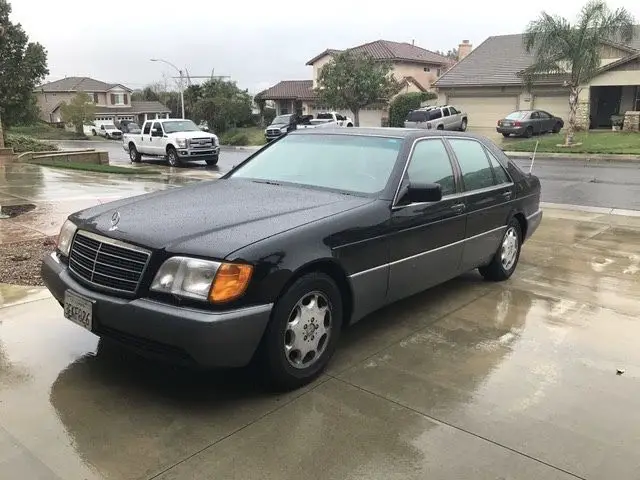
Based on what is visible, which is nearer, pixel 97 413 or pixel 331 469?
pixel 331 469

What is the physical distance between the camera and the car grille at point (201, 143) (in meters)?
22.5

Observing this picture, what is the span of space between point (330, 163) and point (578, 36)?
80.8 feet

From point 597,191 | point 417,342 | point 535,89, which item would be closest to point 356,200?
point 417,342

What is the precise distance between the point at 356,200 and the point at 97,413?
216 centimetres

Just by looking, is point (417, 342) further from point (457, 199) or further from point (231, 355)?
point (231, 355)

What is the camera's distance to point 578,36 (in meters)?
25.4

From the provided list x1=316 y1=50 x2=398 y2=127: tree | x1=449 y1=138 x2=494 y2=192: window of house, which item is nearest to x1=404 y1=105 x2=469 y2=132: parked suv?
x1=316 y1=50 x2=398 y2=127: tree

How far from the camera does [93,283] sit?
11.9ft

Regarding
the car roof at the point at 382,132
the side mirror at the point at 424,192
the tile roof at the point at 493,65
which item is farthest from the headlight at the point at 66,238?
the tile roof at the point at 493,65

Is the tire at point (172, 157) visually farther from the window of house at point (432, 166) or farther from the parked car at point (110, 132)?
the parked car at point (110, 132)

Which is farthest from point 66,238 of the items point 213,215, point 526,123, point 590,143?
point 526,123

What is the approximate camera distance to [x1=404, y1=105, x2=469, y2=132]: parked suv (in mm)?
32781

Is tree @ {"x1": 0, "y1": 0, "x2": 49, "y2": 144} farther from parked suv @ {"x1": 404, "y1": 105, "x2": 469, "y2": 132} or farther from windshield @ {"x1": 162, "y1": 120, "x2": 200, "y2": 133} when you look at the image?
parked suv @ {"x1": 404, "y1": 105, "x2": 469, "y2": 132}

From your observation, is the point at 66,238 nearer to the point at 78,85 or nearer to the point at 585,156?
the point at 585,156
